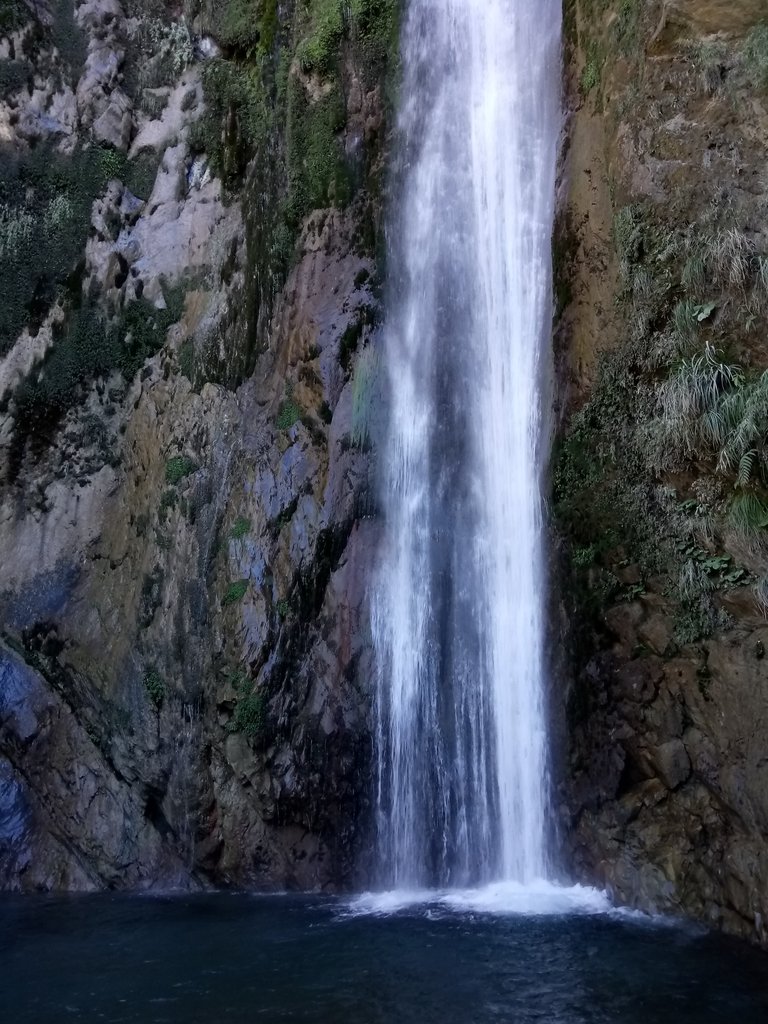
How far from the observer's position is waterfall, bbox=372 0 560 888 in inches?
452

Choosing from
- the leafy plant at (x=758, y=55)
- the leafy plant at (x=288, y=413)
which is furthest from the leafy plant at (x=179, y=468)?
the leafy plant at (x=758, y=55)

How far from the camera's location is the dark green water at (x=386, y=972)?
22.9 ft

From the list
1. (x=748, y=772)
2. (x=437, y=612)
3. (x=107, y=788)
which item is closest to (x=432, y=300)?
(x=437, y=612)

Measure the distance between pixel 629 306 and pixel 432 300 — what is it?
3.94 metres

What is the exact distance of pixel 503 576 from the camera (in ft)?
40.0

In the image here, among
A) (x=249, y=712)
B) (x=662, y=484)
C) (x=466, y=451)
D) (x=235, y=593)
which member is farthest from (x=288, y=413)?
→ (x=662, y=484)

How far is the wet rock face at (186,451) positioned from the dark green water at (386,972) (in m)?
2.86

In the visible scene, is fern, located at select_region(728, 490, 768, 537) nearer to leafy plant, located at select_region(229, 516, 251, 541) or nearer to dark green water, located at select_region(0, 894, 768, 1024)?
dark green water, located at select_region(0, 894, 768, 1024)

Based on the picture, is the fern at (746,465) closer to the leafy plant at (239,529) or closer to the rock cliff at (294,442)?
the rock cliff at (294,442)

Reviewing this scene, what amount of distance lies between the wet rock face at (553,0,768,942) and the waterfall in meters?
0.78

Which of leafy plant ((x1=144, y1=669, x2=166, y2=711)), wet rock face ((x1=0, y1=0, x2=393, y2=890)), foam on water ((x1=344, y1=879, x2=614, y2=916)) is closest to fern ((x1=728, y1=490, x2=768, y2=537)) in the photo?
foam on water ((x1=344, y1=879, x2=614, y2=916))

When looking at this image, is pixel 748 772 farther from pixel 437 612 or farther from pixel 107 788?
pixel 107 788

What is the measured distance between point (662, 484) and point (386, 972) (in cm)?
585

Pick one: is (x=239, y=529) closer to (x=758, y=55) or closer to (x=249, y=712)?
(x=249, y=712)
